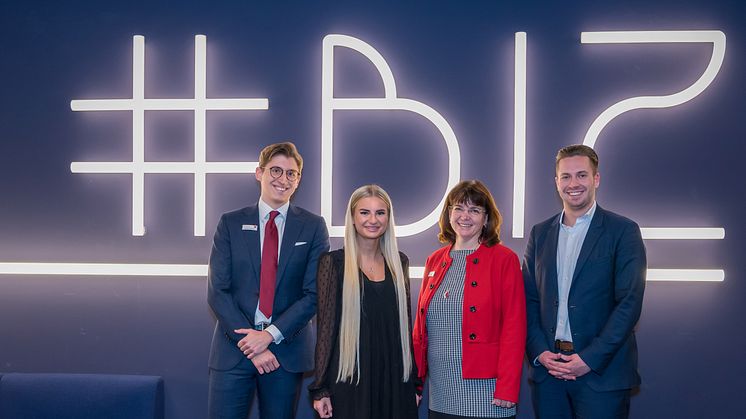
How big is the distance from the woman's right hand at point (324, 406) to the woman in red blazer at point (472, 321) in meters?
0.45

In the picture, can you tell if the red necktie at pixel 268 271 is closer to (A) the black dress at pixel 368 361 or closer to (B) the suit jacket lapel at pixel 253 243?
(B) the suit jacket lapel at pixel 253 243

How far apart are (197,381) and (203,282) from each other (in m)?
0.66

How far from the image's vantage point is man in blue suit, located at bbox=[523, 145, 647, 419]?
260 centimetres

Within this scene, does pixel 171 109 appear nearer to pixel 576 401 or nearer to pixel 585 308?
pixel 585 308

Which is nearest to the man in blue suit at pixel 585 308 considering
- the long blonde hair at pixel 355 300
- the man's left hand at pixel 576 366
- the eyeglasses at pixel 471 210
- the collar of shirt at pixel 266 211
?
the man's left hand at pixel 576 366

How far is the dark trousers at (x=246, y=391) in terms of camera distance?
9.57 feet

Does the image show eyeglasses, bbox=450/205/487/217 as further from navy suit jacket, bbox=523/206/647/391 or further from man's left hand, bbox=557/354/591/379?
man's left hand, bbox=557/354/591/379

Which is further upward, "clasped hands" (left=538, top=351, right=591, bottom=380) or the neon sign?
the neon sign

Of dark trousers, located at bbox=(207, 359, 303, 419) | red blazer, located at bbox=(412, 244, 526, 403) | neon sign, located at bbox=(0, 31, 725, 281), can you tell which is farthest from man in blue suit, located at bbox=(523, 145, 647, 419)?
dark trousers, located at bbox=(207, 359, 303, 419)

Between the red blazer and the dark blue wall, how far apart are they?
1142 millimetres

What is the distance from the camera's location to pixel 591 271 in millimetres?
2654

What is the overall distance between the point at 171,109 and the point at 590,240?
8.82 ft

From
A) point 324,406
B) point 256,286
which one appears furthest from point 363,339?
point 256,286

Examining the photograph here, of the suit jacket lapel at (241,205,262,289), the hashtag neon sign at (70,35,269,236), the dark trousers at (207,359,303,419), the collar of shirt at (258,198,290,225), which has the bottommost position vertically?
the dark trousers at (207,359,303,419)
